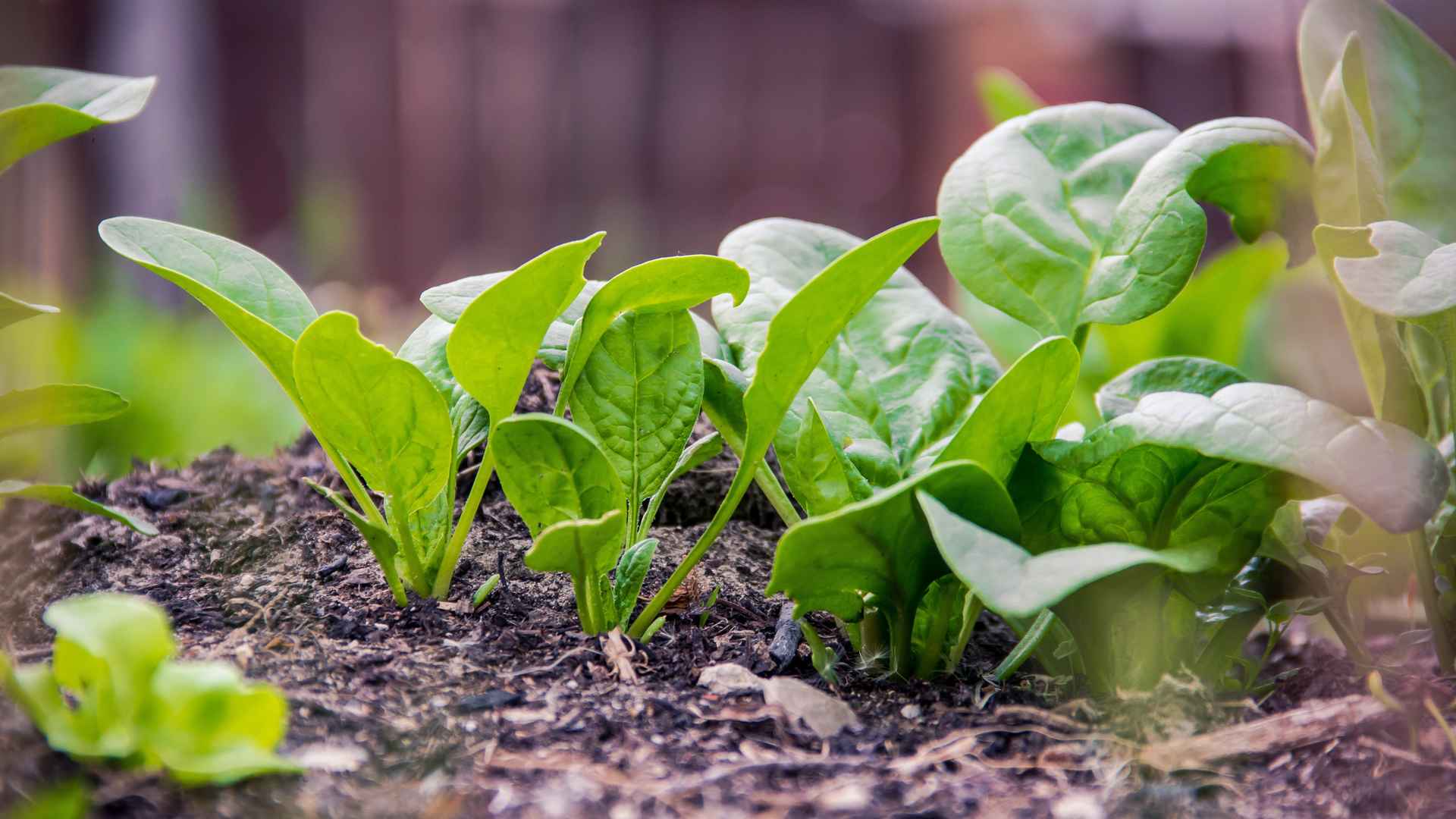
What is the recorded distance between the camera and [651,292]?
77cm

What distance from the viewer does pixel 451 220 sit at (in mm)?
4309

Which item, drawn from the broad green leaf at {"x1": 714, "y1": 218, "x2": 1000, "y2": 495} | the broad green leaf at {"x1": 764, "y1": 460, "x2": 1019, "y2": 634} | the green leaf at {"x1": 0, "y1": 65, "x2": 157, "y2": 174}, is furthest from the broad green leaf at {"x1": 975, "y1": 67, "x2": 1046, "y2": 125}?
the green leaf at {"x1": 0, "y1": 65, "x2": 157, "y2": 174}

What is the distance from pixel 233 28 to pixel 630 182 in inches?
64.2

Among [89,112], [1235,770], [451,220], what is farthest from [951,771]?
[451,220]

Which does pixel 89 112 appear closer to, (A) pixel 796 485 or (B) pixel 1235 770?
(A) pixel 796 485

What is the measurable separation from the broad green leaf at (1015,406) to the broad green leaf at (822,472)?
0.07 metres

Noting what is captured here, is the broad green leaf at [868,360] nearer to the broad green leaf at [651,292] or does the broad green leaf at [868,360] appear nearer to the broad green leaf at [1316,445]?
the broad green leaf at [651,292]

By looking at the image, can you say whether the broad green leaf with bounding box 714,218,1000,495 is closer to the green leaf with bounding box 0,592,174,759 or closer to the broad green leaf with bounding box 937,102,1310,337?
the broad green leaf with bounding box 937,102,1310,337

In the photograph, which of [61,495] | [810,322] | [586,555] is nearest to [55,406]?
[61,495]

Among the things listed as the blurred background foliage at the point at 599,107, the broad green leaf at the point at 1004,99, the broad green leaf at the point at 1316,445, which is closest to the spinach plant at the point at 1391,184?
the broad green leaf at the point at 1316,445

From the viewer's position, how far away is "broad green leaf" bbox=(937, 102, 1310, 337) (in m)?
0.85

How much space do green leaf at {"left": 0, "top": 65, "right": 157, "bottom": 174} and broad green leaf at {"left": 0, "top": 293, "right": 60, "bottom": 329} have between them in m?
0.10

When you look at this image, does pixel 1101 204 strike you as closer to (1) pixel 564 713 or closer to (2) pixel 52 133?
(1) pixel 564 713

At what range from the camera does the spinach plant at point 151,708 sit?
1.74 ft
